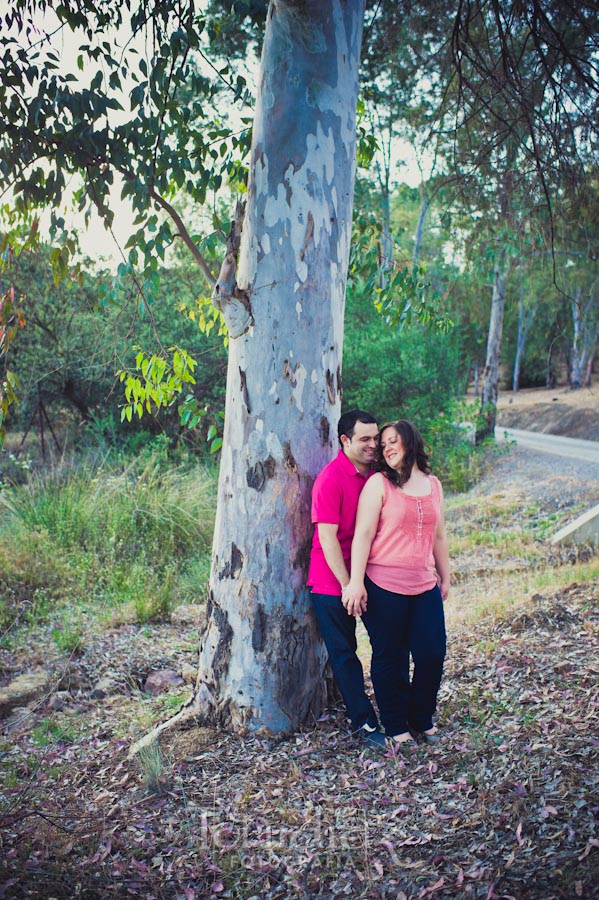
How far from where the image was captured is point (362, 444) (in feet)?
12.8

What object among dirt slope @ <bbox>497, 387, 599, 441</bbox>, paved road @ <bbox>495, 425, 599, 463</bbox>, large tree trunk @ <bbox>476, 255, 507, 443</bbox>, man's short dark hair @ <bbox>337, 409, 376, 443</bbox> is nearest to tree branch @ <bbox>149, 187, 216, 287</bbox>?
man's short dark hair @ <bbox>337, 409, 376, 443</bbox>

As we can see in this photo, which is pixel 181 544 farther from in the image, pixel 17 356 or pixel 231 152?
pixel 17 356

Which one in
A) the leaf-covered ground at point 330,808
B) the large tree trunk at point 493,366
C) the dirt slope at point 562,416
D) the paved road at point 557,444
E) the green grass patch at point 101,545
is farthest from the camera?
the dirt slope at point 562,416

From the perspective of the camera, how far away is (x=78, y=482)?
884 cm

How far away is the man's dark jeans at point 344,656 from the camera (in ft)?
12.9

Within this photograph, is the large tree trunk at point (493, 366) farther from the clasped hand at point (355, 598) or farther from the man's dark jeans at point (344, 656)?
the clasped hand at point (355, 598)

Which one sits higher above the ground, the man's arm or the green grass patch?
the man's arm

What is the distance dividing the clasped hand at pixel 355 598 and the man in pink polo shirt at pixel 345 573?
0.07 m

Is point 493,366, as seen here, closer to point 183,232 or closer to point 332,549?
point 183,232

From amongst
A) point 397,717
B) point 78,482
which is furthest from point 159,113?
point 78,482

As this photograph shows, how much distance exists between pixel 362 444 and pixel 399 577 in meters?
0.74

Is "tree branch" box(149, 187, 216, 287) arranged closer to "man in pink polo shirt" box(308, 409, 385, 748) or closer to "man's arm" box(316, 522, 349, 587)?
"man in pink polo shirt" box(308, 409, 385, 748)

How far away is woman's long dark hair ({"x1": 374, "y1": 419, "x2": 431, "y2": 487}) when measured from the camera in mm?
3760

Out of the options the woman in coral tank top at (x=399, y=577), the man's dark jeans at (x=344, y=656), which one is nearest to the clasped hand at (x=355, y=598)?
the woman in coral tank top at (x=399, y=577)
